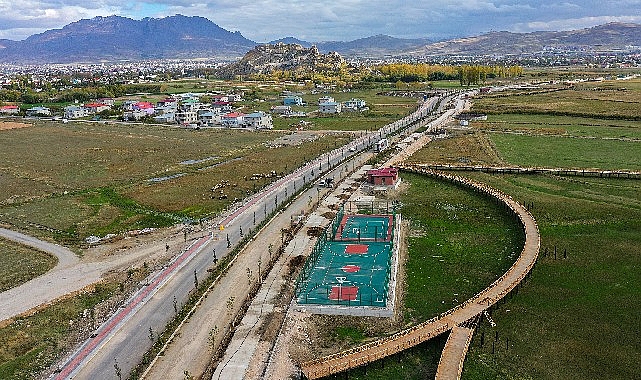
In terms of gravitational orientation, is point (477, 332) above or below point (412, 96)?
below

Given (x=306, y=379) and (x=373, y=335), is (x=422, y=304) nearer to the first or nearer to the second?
(x=373, y=335)

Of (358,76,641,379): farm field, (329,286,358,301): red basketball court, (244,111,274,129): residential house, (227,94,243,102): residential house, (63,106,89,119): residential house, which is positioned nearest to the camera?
(358,76,641,379): farm field

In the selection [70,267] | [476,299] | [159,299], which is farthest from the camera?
[70,267]

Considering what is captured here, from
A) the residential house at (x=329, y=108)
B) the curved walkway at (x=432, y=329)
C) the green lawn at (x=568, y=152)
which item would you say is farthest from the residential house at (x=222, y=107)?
the curved walkway at (x=432, y=329)

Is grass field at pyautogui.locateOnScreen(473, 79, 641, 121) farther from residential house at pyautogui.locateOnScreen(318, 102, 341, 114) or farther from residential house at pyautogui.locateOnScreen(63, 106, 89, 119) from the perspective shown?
residential house at pyautogui.locateOnScreen(63, 106, 89, 119)

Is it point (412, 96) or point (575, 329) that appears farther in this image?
point (412, 96)

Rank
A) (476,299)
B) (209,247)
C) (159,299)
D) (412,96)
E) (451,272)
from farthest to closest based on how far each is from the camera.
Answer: (412,96), (209,247), (451,272), (159,299), (476,299)

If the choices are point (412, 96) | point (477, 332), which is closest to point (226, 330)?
point (477, 332)

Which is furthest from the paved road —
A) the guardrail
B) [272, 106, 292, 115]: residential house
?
[272, 106, 292, 115]: residential house
